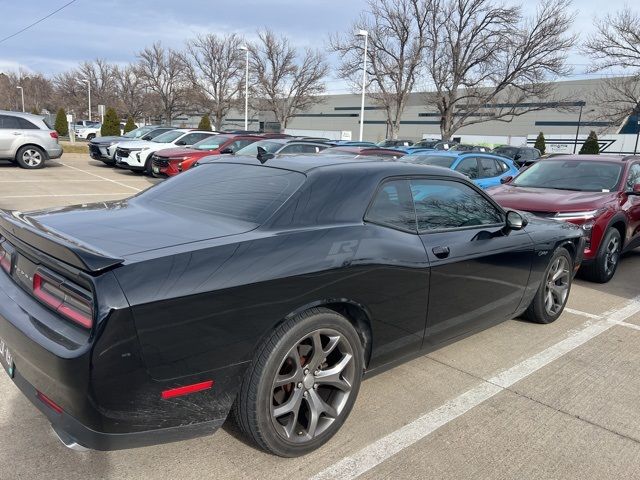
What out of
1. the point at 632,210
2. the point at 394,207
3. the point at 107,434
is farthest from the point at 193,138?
the point at 107,434

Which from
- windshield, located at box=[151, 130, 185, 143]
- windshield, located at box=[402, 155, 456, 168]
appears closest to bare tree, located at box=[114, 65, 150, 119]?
windshield, located at box=[151, 130, 185, 143]

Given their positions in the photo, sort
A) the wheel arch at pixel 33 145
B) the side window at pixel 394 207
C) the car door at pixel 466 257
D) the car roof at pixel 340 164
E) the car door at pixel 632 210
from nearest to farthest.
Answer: the side window at pixel 394 207 < the car roof at pixel 340 164 < the car door at pixel 466 257 < the car door at pixel 632 210 < the wheel arch at pixel 33 145

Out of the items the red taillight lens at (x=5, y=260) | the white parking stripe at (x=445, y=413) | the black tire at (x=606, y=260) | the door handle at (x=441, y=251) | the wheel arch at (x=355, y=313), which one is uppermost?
the door handle at (x=441, y=251)

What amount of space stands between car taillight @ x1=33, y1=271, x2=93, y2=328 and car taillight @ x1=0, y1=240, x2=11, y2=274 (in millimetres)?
450

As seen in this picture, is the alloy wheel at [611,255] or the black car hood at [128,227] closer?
the black car hood at [128,227]

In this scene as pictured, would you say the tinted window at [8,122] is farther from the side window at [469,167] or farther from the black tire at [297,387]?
the black tire at [297,387]

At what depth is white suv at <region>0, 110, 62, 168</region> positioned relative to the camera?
14.7m

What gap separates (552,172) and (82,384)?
7.10 m

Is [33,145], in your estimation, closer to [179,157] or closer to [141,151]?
[141,151]

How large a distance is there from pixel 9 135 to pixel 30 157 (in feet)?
2.83

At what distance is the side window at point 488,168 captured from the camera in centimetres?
1035

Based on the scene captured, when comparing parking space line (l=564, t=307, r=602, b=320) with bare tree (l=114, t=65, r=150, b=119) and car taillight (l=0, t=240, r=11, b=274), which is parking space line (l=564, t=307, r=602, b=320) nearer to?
car taillight (l=0, t=240, r=11, b=274)

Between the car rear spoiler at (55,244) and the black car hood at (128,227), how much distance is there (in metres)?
0.03

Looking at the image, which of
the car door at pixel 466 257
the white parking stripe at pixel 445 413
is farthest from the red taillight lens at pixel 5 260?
the car door at pixel 466 257
